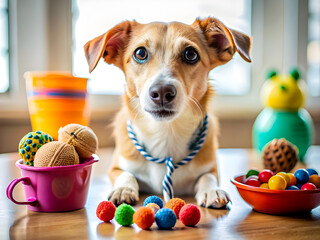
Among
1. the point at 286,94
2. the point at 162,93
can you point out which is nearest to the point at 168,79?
the point at 162,93

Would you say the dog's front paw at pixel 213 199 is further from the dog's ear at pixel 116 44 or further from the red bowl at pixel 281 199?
the dog's ear at pixel 116 44

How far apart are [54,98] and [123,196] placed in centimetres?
44

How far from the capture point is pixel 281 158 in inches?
45.8

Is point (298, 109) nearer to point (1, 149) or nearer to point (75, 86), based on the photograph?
point (75, 86)

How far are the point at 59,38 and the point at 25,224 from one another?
5.72 feet

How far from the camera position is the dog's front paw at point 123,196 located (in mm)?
869

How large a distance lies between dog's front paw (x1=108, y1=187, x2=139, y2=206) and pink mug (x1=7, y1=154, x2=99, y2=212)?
110 mm

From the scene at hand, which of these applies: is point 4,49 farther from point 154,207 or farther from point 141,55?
point 154,207

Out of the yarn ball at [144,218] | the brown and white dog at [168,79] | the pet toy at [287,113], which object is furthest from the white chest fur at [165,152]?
the pet toy at [287,113]

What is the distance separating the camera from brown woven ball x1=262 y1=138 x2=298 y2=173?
3.81ft

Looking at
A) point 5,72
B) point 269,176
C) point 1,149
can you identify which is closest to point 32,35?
point 5,72

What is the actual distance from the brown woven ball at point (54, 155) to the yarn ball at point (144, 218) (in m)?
0.21

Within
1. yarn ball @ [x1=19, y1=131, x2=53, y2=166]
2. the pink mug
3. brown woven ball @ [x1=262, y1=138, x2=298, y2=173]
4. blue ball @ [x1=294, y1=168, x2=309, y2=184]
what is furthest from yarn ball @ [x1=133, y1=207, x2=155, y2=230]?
brown woven ball @ [x1=262, y1=138, x2=298, y2=173]

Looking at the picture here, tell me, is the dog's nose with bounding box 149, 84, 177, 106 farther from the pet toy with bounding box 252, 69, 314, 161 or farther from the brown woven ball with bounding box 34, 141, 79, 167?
the pet toy with bounding box 252, 69, 314, 161
